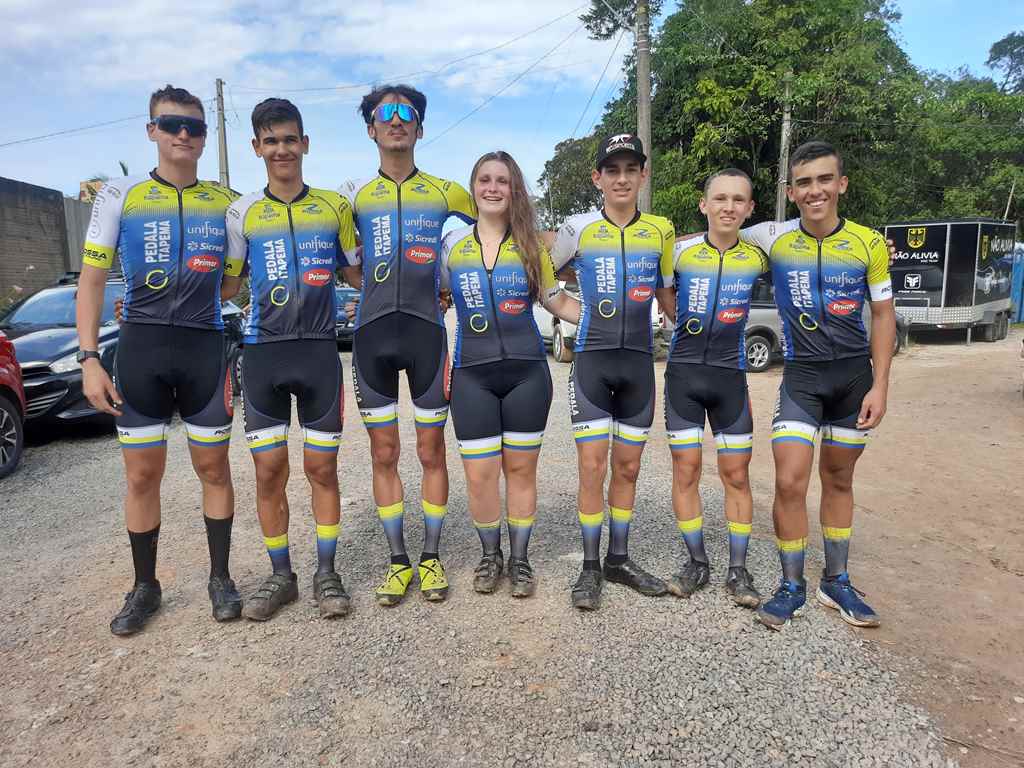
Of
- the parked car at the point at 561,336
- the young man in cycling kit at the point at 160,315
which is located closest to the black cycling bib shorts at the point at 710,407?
the young man in cycling kit at the point at 160,315

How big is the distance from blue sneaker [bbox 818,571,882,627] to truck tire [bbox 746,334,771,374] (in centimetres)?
1005

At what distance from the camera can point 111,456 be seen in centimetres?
704

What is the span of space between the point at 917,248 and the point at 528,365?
16792 mm

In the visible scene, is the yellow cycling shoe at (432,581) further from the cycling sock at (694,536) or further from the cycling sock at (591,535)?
the cycling sock at (694,536)

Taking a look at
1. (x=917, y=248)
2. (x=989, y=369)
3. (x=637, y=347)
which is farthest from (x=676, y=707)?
(x=917, y=248)

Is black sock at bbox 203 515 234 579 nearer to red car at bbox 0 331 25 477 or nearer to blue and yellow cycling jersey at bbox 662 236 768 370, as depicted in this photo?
blue and yellow cycling jersey at bbox 662 236 768 370

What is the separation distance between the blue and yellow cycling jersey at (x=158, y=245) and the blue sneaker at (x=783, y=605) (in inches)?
121

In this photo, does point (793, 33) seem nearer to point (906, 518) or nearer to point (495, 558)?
point (906, 518)

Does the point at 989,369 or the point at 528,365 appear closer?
the point at 528,365

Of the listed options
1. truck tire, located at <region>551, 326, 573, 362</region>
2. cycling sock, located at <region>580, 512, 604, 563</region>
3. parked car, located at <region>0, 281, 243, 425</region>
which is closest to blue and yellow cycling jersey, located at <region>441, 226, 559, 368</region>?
cycling sock, located at <region>580, 512, 604, 563</region>

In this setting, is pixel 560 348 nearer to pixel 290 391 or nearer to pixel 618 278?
pixel 618 278

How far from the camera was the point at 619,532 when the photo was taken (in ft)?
12.9

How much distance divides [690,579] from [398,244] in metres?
2.32

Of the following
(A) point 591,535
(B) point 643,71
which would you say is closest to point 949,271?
(B) point 643,71
